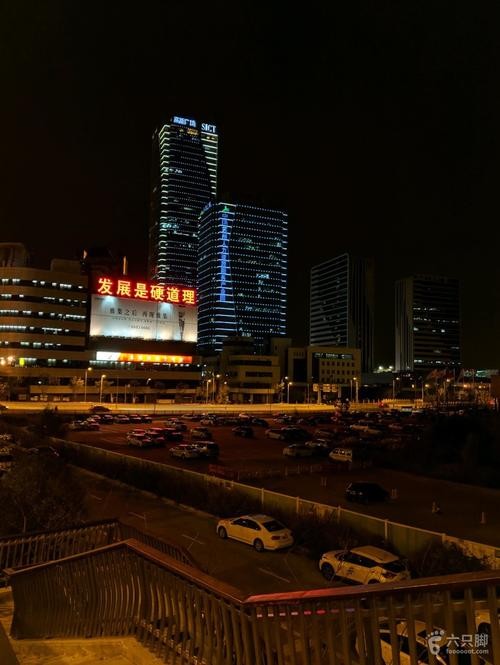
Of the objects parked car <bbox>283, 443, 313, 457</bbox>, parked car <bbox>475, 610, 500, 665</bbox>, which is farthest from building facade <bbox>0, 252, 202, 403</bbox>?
parked car <bbox>475, 610, 500, 665</bbox>

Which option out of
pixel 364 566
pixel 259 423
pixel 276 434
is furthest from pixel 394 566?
pixel 259 423

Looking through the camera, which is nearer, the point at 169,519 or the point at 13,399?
the point at 169,519

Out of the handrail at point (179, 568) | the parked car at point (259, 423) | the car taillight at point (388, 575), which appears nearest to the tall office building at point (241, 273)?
the parked car at point (259, 423)

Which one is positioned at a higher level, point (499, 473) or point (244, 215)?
point (244, 215)

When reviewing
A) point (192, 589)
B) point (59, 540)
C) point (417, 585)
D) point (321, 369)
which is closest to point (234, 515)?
point (59, 540)

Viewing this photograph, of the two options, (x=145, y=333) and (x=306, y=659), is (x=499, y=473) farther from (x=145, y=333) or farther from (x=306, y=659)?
(x=145, y=333)

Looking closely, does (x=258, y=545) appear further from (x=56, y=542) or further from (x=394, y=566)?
(x=56, y=542)

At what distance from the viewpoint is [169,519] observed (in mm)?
18828

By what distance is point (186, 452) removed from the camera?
32219mm

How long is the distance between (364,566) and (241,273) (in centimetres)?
17396

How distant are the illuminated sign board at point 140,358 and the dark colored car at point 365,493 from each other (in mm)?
76205

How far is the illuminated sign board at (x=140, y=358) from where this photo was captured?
92.2m

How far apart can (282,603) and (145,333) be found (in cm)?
9035

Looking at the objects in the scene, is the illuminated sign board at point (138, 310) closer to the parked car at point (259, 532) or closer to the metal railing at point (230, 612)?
the parked car at point (259, 532)
